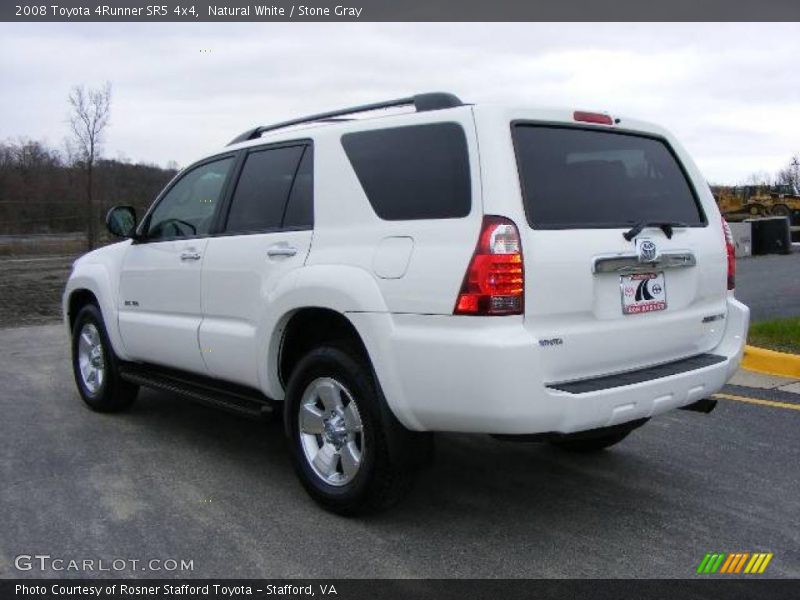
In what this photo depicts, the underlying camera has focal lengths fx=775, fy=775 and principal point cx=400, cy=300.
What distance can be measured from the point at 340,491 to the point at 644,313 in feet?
5.41

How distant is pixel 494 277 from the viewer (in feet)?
10.2

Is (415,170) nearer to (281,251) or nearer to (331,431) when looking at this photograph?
(281,251)

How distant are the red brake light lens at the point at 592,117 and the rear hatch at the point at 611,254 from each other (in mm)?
41

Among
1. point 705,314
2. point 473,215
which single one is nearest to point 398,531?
point 473,215

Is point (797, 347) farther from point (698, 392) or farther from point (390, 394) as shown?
point (390, 394)

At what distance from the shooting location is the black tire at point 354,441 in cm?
350

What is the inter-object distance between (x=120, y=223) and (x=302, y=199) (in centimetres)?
195

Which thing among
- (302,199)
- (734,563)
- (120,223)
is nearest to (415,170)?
(302,199)

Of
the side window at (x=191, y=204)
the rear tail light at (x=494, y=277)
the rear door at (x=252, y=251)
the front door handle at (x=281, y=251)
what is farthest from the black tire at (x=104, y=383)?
the rear tail light at (x=494, y=277)

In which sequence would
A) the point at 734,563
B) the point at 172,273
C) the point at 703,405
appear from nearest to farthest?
1. the point at 734,563
2. the point at 703,405
3. the point at 172,273

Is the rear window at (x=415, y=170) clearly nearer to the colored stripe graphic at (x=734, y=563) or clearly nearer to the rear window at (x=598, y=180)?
the rear window at (x=598, y=180)

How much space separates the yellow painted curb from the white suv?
9.66ft

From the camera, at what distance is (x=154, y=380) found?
5.04 meters
